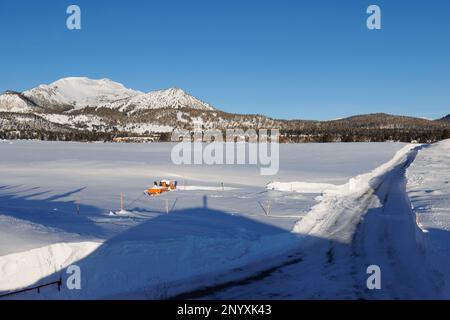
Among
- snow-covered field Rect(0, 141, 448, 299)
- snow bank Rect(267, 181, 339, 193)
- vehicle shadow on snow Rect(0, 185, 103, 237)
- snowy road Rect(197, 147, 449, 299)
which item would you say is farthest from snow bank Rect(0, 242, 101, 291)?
snow bank Rect(267, 181, 339, 193)

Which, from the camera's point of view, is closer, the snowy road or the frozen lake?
the snowy road

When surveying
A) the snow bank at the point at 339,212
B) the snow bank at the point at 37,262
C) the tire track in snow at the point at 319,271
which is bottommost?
the tire track in snow at the point at 319,271

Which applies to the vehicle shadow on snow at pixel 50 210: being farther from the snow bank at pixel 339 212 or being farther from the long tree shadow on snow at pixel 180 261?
the snow bank at pixel 339 212

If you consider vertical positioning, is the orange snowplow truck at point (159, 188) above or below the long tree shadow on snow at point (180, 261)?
above

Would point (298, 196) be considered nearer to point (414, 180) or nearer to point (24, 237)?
point (414, 180)

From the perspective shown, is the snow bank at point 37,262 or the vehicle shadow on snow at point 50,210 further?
the vehicle shadow on snow at point 50,210

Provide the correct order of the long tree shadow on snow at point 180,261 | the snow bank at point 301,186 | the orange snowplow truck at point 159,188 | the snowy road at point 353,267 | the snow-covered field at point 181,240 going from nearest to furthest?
the snowy road at point 353,267 < the long tree shadow on snow at point 180,261 < the snow-covered field at point 181,240 < the orange snowplow truck at point 159,188 < the snow bank at point 301,186

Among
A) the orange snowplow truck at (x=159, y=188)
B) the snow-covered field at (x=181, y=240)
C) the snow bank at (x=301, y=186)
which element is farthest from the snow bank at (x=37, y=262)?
the snow bank at (x=301, y=186)

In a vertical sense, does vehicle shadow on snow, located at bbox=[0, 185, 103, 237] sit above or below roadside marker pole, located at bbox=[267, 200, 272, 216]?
above

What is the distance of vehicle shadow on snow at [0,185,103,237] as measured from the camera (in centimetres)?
1460

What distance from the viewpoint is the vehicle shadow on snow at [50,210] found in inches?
575

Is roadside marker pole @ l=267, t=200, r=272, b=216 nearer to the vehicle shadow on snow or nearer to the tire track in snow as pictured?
the tire track in snow

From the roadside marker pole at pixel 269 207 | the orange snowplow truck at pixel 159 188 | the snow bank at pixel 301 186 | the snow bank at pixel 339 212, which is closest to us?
the snow bank at pixel 339 212

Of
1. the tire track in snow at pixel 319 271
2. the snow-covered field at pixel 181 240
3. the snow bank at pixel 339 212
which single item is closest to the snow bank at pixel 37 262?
the snow-covered field at pixel 181 240
